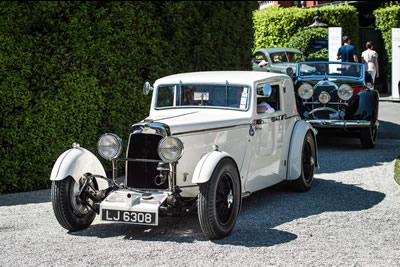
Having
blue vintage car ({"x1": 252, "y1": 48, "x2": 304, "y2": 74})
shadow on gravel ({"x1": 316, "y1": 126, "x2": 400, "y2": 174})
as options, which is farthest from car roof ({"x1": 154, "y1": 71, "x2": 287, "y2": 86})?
blue vintage car ({"x1": 252, "y1": 48, "x2": 304, "y2": 74})

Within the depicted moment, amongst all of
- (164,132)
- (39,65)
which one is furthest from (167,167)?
(39,65)

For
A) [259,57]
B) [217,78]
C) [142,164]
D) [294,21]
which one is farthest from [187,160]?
[294,21]

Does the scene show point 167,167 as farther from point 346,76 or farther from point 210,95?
point 346,76

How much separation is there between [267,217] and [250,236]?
2.70 feet

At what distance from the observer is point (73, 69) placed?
8.83 m

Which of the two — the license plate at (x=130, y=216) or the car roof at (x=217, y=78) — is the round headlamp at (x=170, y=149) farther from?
the car roof at (x=217, y=78)

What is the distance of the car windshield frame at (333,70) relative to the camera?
42.2 ft

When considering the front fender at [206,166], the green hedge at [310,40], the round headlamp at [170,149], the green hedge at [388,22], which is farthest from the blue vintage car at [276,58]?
the round headlamp at [170,149]

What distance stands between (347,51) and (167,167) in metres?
12.6

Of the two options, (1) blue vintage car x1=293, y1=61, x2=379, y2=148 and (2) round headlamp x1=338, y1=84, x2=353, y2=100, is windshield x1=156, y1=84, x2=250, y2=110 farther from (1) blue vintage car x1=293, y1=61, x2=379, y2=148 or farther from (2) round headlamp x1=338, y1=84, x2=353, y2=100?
(2) round headlamp x1=338, y1=84, x2=353, y2=100

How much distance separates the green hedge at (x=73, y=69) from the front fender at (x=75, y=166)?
2107 mm

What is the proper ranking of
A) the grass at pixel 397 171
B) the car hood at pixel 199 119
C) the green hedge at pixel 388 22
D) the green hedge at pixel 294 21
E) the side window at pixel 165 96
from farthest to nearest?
the green hedge at pixel 294 21 < the green hedge at pixel 388 22 < the grass at pixel 397 171 < the side window at pixel 165 96 < the car hood at pixel 199 119

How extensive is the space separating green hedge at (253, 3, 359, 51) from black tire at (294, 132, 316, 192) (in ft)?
52.0

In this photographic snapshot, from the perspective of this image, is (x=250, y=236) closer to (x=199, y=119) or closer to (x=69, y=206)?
(x=199, y=119)
